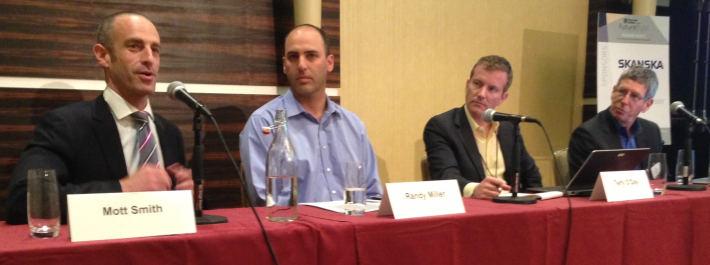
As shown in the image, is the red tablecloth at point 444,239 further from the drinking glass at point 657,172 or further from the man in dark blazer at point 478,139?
the man in dark blazer at point 478,139

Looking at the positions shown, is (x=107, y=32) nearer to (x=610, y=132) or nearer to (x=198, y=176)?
(x=198, y=176)

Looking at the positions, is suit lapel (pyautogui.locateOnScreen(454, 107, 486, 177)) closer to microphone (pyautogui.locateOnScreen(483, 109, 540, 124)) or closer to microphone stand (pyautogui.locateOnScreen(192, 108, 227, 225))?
microphone (pyautogui.locateOnScreen(483, 109, 540, 124))

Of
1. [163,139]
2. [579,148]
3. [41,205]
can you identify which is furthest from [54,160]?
[579,148]

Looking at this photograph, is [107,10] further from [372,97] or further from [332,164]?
[372,97]

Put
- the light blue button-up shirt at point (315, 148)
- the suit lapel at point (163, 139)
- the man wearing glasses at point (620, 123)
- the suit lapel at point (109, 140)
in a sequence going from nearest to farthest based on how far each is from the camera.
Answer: the suit lapel at point (109, 140) → the suit lapel at point (163, 139) → the light blue button-up shirt at point (315, 148) → the man wearing glasses at point (620, 123)

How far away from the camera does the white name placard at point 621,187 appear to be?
1869 millimetres

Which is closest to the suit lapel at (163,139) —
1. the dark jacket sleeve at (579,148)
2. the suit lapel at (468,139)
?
the suit lapel at (468,139)

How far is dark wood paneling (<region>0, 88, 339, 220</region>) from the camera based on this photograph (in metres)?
2.34

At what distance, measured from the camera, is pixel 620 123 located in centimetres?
292

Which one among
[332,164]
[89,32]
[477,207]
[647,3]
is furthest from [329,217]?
[647,3]

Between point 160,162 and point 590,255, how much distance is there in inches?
55.2

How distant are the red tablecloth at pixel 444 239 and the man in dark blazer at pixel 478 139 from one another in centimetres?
66

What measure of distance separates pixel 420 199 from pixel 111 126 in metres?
1.03

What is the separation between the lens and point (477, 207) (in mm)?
1696
